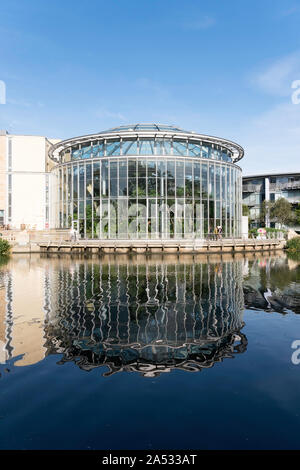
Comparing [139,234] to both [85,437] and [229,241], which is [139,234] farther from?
[85,437]

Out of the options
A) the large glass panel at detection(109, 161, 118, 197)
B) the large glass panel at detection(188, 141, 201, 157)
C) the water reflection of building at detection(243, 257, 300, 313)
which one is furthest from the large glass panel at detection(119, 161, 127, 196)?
the water reflection of building at detection(243, 257, 300, 313)

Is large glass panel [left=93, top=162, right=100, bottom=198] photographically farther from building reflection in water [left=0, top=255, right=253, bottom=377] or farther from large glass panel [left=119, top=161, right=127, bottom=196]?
building reflection in water [left=0, top=255, right=253, bottom=377]

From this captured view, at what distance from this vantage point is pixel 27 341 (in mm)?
9789

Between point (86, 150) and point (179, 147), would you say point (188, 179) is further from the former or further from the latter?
point (86, 150)

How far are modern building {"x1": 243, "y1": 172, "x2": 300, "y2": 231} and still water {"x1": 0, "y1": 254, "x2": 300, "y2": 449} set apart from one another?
72.7 m

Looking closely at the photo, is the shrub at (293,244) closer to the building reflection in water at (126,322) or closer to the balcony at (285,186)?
the building reflection in water at (126,322)

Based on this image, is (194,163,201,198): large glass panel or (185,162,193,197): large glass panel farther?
(194,163,201,198): large glass panel

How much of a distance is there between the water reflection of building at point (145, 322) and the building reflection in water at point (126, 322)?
26 mm

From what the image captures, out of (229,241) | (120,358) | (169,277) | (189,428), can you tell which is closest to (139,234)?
(229,241)

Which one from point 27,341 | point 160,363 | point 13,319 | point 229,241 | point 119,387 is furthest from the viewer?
point 229,241

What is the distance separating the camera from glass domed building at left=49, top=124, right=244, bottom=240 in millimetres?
45344

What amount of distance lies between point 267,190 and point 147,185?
49653 mm
